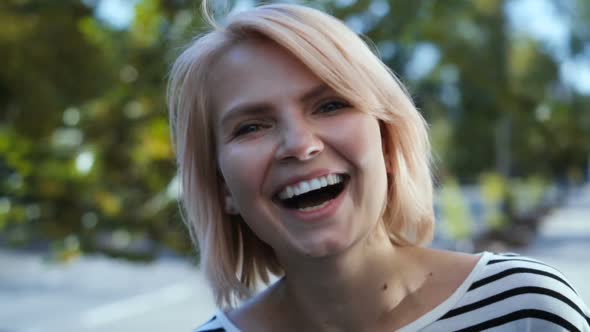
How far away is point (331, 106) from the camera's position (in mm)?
1361

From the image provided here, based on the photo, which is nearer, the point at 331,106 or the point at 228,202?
the point at 331,106

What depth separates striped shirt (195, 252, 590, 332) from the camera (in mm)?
1320

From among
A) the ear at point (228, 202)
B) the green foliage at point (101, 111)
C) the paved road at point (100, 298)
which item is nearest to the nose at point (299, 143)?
the ear at point (228, 202)

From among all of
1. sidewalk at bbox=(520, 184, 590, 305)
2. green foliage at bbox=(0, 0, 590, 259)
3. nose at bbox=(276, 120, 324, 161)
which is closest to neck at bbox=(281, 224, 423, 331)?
nose at bbox=(276, 120, 324, 161)

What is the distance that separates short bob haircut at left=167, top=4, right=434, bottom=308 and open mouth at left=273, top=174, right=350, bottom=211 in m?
0.14

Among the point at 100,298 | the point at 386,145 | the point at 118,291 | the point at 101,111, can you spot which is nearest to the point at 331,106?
the point at 386,145

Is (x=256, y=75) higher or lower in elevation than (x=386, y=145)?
higher

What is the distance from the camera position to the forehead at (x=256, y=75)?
1.35 metres

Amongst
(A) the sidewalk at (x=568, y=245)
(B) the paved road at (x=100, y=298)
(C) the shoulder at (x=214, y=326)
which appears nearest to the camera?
(C) the shoulder at (x=214, y=326)

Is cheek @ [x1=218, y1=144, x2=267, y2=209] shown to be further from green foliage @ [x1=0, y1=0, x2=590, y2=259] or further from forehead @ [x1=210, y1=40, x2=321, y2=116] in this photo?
green foliage @ [x1=0, y1=0, x2=590, y2=259]

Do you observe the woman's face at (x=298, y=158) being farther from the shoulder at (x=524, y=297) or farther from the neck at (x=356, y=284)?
the shoulder at (x=524, y=297)

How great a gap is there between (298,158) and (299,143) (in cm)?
3

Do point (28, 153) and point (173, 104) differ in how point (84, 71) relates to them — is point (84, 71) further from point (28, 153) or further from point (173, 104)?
point (173, 104)

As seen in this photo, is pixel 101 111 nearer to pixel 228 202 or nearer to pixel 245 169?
pixel 228 202
